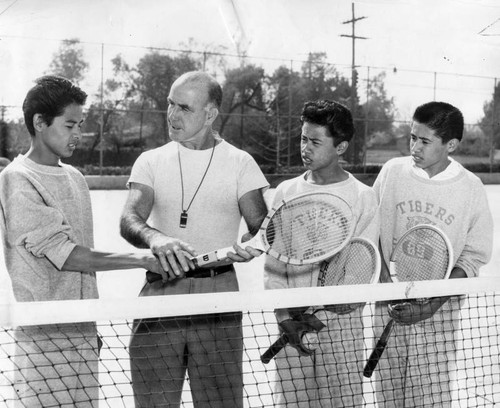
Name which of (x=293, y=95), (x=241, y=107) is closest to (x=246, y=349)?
(x=241, y=107)

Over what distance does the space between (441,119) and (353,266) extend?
571mm

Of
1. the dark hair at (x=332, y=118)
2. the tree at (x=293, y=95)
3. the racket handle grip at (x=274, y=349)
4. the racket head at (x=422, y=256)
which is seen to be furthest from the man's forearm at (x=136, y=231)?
the tree at (x=293, y=95)

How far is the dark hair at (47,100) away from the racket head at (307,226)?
56 cm

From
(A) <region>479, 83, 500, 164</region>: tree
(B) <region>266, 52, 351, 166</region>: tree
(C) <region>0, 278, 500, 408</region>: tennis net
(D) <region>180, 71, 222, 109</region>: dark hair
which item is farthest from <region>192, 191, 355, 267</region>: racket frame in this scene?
(A) <region>479, 83, 500, 164</region>: tree

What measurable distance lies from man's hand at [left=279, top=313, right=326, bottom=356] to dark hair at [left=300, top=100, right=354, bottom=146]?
0.52 meters

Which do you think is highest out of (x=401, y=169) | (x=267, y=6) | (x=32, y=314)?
(x=267, y=6)

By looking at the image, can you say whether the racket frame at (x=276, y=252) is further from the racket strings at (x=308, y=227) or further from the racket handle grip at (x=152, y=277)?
the racket handle grip at (x=152, y=277)

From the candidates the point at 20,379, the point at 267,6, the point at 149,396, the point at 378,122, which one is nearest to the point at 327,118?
the point at 149,396

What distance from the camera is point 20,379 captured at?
5.05 ft

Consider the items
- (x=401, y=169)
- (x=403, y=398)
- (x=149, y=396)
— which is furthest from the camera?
(x=401, y=169)

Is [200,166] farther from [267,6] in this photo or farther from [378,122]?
[378,122]

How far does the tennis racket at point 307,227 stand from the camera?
1.67m

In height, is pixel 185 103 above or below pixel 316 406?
above

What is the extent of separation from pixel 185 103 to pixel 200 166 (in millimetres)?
169
